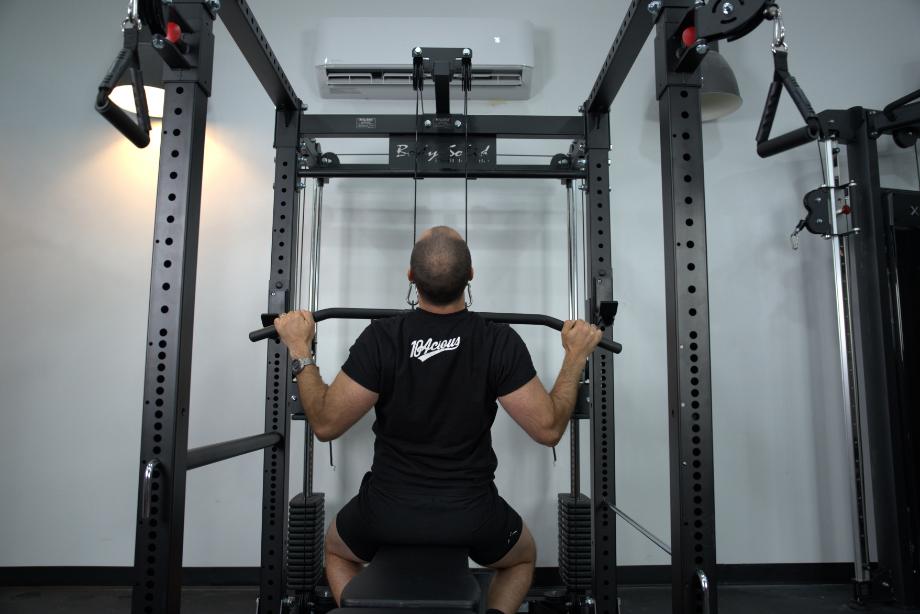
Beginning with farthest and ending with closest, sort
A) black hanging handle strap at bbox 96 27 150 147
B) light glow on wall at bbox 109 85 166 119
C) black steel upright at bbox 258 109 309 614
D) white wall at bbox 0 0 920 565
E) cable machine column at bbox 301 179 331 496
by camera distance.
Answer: white wall at bbox 0 0 920 565
light glow on wall at bbox 109 85 166 119
cable machine column at bbox 301 179 331 496
black steel upright at bbox 258 109 309 614
black hanging handle strap at bbox 96 27 150 147

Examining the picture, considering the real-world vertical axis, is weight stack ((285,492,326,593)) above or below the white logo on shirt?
below

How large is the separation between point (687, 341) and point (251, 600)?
2.42 meters

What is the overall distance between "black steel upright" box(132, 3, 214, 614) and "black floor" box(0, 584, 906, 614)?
1588mm

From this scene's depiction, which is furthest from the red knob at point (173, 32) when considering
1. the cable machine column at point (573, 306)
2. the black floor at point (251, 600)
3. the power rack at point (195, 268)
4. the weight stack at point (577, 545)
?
the black floor at point (251, 600)

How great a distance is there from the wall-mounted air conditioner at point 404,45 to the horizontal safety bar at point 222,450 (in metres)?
1.86

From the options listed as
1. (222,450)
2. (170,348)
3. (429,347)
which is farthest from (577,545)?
(170,348)

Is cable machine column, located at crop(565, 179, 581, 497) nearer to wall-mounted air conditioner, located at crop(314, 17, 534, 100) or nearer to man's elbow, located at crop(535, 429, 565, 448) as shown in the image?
man's elbow, located at crop(535, 429, 565, 448)

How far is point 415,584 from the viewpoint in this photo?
1.18 metres

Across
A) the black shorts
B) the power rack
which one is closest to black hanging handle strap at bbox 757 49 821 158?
the power rack

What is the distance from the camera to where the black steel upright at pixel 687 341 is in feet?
3.90

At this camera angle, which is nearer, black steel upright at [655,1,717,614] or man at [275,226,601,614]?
black steel upright at [655,1,717,614]

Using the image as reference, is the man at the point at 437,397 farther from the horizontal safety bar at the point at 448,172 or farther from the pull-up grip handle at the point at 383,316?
the horizontal safety bar at the point at 448,172

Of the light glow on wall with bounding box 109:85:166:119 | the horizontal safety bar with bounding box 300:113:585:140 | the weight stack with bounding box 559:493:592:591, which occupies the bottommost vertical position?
the weight stack with bounding box 559:493:592:591

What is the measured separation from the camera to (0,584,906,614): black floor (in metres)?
2.51
